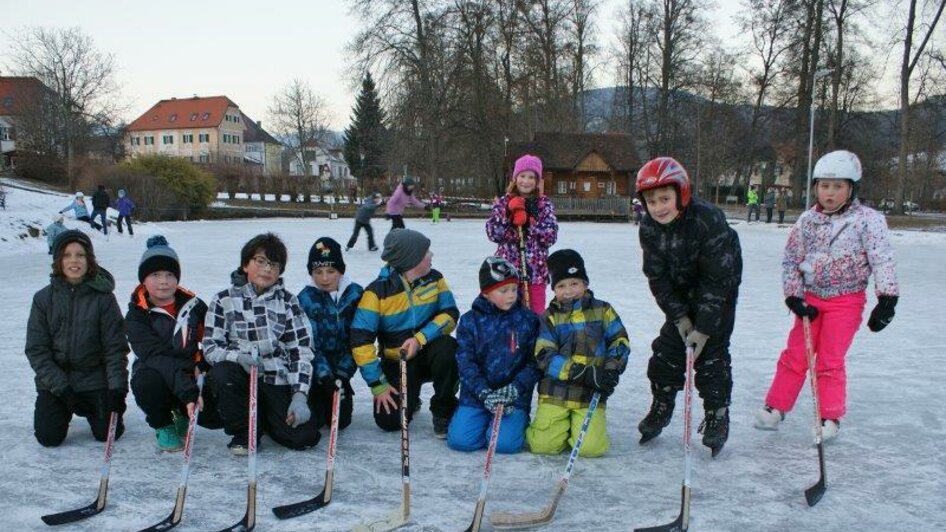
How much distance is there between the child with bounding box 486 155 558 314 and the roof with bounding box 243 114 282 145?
292ft

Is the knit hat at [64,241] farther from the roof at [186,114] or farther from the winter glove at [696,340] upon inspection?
the roof at [186,114]

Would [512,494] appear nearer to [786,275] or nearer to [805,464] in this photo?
[805,464]

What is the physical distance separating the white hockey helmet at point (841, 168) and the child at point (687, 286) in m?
0.65

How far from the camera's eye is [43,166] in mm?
35031

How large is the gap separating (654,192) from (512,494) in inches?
62.5

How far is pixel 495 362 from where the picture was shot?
12.2 ft

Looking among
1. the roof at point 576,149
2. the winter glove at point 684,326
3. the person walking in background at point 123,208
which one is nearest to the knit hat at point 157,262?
Answer: the winter glove at point 684,326

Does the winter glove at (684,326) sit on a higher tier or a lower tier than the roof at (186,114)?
lower

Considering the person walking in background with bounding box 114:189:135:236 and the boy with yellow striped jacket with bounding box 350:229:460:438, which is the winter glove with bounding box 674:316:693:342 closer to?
the boy with yellow striped jacket with bounding box 350:229:460:438

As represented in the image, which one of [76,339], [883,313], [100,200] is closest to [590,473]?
[883,313]

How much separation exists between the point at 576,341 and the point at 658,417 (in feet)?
2.12

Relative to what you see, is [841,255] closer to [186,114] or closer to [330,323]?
[330,323]

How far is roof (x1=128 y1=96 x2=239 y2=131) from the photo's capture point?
80062 millimetres

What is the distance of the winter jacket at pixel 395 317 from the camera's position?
3.80 meters
